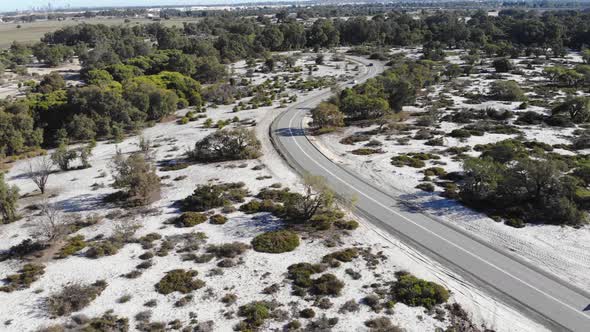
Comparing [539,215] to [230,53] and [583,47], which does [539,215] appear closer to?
[230,53]

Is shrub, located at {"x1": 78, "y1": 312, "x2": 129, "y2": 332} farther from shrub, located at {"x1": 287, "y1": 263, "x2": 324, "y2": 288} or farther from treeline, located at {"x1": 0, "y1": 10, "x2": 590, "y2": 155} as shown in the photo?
treeline, located at {"x1": 0, "y1": 10, "x2": 590, "y2": 155}

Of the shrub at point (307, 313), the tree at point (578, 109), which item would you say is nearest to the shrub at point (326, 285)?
the shrub at point (307, 313)

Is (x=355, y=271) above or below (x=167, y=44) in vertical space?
below

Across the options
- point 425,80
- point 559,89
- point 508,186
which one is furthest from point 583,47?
point 508,186

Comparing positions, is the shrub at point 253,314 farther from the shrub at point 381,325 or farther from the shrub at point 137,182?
the shrub at point 137,182

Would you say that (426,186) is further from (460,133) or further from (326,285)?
(460,133)

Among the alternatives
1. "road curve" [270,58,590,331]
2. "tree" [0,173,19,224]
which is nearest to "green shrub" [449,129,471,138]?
"road curve" [270,58,590,331]
